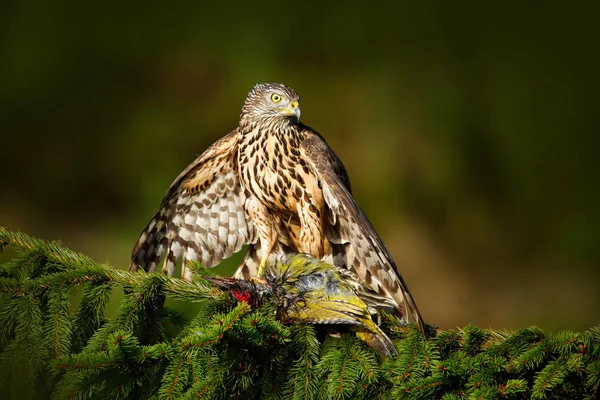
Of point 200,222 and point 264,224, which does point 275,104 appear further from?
point 200,222

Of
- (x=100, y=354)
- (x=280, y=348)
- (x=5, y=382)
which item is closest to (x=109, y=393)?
(x=100, y=354)

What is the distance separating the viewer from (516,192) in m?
4.36

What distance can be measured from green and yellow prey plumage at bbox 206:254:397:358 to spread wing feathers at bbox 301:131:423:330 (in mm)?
234

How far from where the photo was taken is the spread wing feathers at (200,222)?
303cm

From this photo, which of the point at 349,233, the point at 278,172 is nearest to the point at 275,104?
the point at 278,172

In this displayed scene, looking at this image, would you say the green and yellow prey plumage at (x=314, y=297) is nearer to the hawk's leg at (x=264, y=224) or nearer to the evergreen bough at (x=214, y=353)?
the evergreen bough at (x=214, y=353)

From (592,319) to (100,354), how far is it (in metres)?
3.40

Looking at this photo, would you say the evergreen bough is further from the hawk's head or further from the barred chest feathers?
the hawk's head

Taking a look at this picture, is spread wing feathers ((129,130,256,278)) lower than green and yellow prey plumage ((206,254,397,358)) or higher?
higher

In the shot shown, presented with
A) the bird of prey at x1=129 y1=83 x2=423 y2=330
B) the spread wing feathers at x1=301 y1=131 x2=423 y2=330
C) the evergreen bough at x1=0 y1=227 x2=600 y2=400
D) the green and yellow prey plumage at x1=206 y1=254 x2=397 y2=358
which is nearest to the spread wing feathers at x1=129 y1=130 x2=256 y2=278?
the bird of prey at x1=129 y1=83 x2=423 y2=330

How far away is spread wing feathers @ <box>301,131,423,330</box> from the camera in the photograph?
2.45 m

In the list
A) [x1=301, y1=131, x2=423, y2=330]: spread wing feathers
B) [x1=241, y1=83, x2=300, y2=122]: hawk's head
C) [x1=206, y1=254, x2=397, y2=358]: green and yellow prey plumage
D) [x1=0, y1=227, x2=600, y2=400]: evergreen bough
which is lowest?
[x1=0, y1=227, x2=600, y2=400]: evergreen bough

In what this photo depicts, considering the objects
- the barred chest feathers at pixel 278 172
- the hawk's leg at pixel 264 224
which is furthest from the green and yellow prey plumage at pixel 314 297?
the hawk's leg at pixel 264 224

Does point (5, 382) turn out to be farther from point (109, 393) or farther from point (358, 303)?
point (358, 303)
